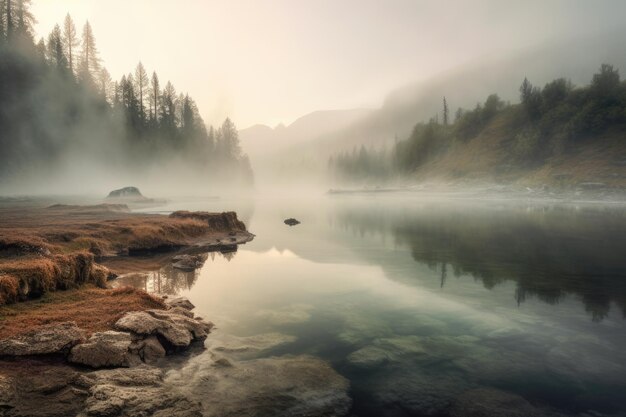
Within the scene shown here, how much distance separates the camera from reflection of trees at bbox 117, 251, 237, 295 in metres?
19.8

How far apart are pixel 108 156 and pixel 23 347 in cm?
12504

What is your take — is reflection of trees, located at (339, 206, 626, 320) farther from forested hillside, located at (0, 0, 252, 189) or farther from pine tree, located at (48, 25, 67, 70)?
pine tree, located at (48, 25, 67, 70)

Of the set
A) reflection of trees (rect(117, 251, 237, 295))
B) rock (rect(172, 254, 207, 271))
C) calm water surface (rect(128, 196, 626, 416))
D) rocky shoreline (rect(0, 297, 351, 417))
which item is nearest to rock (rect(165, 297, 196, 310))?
calm water surface (rect(128, 196, 626, 416))

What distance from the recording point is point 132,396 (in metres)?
8.45

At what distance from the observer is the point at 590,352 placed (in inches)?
487

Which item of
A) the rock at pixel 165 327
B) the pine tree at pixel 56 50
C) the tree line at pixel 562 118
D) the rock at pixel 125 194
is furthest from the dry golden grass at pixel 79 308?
the tree line at pixel 562 118

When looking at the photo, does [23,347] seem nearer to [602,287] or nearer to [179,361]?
[179,361]

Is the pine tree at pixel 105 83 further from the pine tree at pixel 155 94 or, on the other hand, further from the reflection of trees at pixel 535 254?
the reflection of trees at pixel 535 254

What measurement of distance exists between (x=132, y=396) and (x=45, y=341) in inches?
135

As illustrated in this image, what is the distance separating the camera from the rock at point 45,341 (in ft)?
31.0

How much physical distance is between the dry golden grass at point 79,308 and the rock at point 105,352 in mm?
1096

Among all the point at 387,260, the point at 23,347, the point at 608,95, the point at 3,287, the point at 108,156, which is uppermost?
the point at 608,95

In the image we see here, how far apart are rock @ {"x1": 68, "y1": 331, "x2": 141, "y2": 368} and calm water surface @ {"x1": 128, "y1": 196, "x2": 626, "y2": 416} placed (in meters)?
3.85

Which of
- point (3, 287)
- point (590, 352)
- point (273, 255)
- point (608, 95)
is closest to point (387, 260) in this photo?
point (273, 255)
